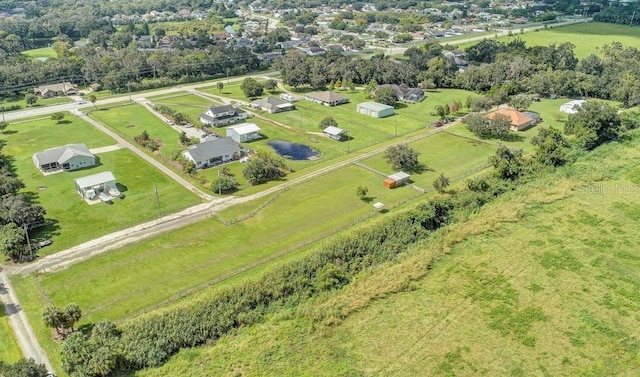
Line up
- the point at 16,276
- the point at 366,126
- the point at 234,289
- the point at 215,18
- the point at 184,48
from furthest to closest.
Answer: the point at 215,18 < the point at 184,48 < the point at 366,126 < the point at 16,276 < the point at 234,289

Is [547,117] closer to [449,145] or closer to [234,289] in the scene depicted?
[449,145]

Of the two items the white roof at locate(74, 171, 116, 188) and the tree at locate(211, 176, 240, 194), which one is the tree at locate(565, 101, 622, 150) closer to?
the tree at locate(211, 176, 240, 194)

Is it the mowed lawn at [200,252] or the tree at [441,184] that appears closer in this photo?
the mowed lawn at [200,252]

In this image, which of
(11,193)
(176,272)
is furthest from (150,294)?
(11,193)

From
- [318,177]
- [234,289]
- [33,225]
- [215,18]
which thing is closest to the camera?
[234,289]

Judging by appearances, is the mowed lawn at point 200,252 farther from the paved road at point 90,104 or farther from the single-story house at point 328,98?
the paved road at point 90,104

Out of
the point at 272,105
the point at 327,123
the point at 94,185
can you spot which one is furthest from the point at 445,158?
the point at 94,185

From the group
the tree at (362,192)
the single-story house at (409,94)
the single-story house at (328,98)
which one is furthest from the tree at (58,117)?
the single-story house at (409,94)
